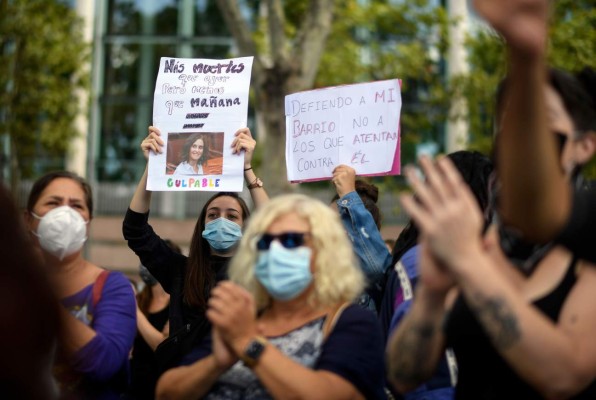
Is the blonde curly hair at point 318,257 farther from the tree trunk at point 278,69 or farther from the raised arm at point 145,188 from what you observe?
the tree trunk at point 278,69

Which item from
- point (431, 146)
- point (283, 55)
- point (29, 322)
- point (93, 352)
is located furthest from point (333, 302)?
point (431, 146)

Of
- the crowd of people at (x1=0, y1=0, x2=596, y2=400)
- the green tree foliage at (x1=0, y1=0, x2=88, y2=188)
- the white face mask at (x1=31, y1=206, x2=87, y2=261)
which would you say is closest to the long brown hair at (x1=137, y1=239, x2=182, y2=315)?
the crowd of people at (x1=0, y1=0, x2=596, y2=400)

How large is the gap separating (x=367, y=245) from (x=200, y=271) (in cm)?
91

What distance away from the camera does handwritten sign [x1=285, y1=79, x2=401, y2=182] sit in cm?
531

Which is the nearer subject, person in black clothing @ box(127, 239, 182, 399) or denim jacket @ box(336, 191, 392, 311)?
denim jacket @ box(336, 191, 392, 311)

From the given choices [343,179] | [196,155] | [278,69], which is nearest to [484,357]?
[343,179]

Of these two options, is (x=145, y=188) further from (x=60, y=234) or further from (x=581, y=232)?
(x=581, y=232)

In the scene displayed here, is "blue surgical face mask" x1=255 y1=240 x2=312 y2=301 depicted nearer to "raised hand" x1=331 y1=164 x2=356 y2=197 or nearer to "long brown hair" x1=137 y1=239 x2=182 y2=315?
"raised hand" x1=331 y1=164 x2=356 y2=197

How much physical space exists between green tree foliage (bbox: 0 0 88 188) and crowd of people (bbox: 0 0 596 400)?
15.4 m

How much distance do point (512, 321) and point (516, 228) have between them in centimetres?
24

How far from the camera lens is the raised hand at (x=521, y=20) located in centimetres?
224

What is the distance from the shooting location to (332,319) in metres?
3.38

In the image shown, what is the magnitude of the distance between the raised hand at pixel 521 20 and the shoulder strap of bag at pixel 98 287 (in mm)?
2297

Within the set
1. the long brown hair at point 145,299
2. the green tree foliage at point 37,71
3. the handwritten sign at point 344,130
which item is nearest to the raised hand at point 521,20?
the handwritten sign at point 344,130
